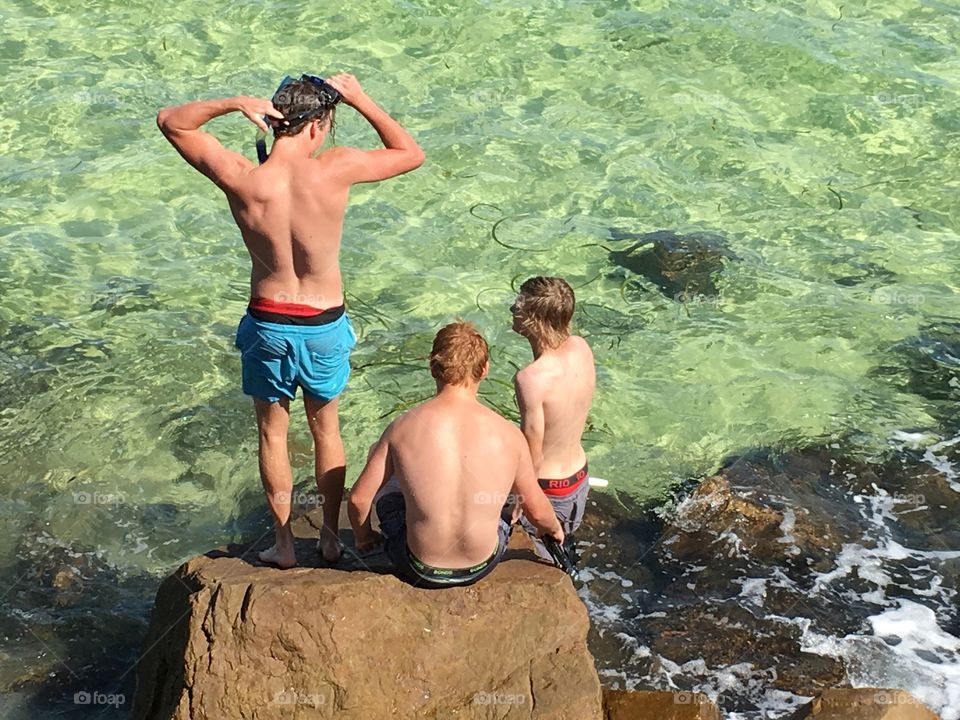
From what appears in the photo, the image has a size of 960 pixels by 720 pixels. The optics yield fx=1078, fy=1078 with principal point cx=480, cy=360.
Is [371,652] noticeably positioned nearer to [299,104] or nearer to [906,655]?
[299,104]

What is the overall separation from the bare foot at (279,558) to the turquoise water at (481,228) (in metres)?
1.21

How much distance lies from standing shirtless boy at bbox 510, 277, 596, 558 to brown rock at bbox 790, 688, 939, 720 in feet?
4.07

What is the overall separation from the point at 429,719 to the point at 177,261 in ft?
16.1

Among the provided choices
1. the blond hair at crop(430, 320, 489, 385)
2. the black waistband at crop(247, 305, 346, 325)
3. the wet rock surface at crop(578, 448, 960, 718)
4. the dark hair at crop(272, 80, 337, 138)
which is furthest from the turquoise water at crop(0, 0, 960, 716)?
the dark hair at crop(272, 80, 337, 138)

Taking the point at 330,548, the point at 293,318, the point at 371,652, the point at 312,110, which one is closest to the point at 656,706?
the point at 371,652

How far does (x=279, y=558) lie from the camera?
446 cm

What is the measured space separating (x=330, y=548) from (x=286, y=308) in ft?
3.39

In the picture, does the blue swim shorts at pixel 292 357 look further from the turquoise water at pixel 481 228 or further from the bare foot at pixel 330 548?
the turquoise water at pixel 481 228

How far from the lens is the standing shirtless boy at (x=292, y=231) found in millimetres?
4309

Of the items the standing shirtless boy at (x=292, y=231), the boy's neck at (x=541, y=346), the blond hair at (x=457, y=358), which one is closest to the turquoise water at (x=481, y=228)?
the standing shirtless boy at (x=292, y=231)

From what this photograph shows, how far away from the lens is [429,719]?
3961mm

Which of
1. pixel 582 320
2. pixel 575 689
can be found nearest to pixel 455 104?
pixel 582 320

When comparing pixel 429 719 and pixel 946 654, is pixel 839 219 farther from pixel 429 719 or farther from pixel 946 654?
pixel 429 719

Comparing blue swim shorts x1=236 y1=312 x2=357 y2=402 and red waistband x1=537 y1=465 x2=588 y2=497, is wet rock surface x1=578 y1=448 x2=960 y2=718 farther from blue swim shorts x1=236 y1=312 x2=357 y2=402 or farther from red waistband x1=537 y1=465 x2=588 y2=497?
blue swim shorts x1=236 y1=312 x2=357 y2=402
